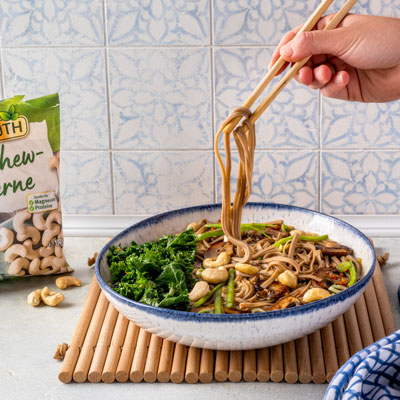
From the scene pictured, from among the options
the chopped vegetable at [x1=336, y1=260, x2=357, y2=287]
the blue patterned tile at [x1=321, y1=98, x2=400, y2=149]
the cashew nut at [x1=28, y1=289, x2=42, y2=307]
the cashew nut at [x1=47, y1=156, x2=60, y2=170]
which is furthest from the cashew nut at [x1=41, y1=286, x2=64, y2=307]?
the blue patterned tile at [x1=321, y1=98, x2=400, y2=149]

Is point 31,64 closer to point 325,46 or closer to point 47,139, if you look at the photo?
point 47,139

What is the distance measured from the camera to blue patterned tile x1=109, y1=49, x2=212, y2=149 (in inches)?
62.8

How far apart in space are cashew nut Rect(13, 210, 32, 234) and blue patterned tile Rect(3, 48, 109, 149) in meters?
0.37

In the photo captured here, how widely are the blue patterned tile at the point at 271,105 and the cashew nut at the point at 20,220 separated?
0.57 metres

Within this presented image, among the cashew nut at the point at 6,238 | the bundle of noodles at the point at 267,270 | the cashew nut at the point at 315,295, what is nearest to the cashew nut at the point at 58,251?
the cashew nut at the point at 6,238

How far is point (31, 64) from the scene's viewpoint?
163cm

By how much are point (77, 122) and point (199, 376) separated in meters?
0.88

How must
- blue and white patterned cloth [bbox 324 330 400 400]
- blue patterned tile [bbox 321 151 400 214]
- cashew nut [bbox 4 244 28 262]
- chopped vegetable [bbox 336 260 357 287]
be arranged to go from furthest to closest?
blue patterned tile [bbox 321 151 400 214] → cashew nut [bbox 4 244 28 262] → chopped vegetable [bbox 336 260 357 287] → blue and white patterned cloth [bbox 324 330 400 400]

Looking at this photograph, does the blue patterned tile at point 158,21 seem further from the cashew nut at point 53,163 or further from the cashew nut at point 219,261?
the cashew nut at point 219,261

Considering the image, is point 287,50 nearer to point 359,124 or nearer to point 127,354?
point 359,124

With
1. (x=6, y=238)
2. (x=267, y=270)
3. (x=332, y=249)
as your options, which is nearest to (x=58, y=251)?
(x=6, y=238)

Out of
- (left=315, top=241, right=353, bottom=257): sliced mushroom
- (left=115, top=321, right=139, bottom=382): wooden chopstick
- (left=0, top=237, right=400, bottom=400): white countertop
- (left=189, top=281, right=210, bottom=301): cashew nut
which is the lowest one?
(left=0, top=237, right=400, bottom=400): white countertop

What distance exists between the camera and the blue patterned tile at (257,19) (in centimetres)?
154

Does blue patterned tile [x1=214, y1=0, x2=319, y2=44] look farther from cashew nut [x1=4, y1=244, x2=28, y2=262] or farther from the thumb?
cashew nut [x1=4, y1=244, x2=28, y2=262]
